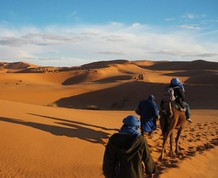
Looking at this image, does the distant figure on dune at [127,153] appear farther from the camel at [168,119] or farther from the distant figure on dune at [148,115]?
the distant figure on dune at [148,115]

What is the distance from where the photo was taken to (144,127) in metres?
11.6

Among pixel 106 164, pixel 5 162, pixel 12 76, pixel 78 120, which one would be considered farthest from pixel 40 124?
pixel 12 76

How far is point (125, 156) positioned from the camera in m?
5.11

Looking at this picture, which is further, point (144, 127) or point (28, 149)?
point (144, 127)

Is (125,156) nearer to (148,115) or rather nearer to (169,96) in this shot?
(169,96)

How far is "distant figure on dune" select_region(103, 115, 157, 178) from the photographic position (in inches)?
202

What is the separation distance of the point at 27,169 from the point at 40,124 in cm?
398

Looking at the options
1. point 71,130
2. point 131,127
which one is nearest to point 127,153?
point 131,127

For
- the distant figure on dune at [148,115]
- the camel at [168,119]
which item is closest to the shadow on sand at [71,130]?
the distant figure on dune at [148,115]

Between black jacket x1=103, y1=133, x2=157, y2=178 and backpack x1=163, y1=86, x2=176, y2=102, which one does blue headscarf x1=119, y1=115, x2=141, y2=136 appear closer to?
black jacket x1=103, y1=133, x2=157, y2=178

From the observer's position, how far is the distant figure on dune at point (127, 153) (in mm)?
5121

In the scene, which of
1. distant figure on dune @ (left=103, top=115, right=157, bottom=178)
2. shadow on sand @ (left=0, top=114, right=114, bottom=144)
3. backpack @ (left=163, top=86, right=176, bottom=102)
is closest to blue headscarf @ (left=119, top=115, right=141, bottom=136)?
distant figure on dune @ (left=103, top=115, right=157, bottom=178)

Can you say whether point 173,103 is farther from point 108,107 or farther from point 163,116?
point 108,107

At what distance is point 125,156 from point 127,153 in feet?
0.20
